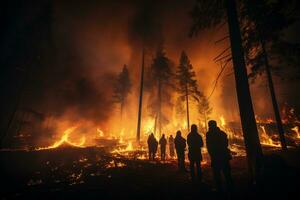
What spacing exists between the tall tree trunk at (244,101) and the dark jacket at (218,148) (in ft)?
6.20

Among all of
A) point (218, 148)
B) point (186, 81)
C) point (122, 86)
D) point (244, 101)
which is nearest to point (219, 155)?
point (218, 148)

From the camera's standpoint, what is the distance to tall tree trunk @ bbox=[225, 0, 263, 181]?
7492 mm

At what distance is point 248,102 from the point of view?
27.3ft

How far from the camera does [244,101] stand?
8.38 metres

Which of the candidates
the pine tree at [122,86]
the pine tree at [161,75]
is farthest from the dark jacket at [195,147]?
the pine tree at [122,86]

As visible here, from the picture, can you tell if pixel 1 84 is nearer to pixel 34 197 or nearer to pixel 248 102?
pixel 34 197

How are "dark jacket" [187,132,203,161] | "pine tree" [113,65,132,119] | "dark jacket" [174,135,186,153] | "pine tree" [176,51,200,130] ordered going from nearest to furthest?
"dark jacket" [187,132,203,161] → "dark jacket" [174,135,186,153] → "pine tree" [176,51,200,130] → "pine tree" [113,65,132,119]

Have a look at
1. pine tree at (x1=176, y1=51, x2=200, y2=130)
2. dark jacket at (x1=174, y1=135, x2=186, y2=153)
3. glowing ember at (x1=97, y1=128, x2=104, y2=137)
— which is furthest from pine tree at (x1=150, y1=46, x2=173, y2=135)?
dark jacket at (x1=174, y1=135, x2=186, y2=153)

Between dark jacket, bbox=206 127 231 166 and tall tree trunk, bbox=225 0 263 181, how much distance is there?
1.89 m

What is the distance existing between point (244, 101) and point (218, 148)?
3.60 m

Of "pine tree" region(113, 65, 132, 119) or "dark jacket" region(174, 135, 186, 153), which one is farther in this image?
"pine tree" region(113, 65, 132, 119)

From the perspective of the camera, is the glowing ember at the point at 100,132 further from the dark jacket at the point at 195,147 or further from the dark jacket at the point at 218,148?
the dark jacket at the point at 218,148

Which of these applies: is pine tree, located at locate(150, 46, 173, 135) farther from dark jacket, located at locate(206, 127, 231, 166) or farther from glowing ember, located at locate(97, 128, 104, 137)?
dark jacket, located at locate(206, 127, 231, 166)

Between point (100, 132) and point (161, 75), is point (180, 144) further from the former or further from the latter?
point (100, 132)
